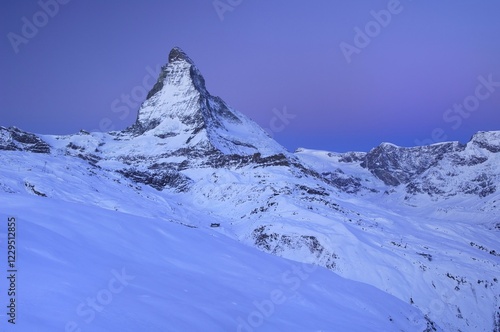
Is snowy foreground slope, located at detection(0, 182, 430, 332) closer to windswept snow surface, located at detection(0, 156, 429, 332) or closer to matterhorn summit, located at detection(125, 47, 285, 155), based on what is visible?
windswept snow surface, located at detection(0, 156, 429, 332)

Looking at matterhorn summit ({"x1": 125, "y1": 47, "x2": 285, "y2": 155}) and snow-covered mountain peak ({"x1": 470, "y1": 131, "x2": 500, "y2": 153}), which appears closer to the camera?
matterhorn summit ({"x1": 125, "y1": 47, "x2": 285, "y2": 155})

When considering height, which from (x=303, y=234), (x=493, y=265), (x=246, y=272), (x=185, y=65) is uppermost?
(x=185, y=65)

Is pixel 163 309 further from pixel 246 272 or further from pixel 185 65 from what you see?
pixel 185 65

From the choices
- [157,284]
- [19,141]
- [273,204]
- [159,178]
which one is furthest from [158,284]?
[19,141]

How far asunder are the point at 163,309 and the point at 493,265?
26655 mm

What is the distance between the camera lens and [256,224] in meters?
32.2

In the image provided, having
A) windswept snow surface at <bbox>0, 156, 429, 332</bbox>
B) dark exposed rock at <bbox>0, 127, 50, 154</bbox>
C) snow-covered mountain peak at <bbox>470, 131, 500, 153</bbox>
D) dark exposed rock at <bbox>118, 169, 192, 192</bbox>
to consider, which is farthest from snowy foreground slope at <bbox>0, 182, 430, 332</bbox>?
snow-covered mountain peak at <bbox>470, 131, 500, 153</bbox>

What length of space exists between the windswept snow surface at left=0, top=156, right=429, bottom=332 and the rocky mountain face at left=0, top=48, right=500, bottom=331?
6917mm

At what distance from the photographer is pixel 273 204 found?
123ft

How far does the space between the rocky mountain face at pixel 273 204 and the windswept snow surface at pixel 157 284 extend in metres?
6.92

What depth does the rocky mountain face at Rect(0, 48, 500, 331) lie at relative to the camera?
2303 cm

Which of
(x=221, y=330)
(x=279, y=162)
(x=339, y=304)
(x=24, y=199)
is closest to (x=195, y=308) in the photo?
(x=221, y=330)

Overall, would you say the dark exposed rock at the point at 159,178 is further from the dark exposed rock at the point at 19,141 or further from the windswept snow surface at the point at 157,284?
the windswept snow surface at the point at 157,284

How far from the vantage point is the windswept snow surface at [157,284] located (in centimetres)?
711
